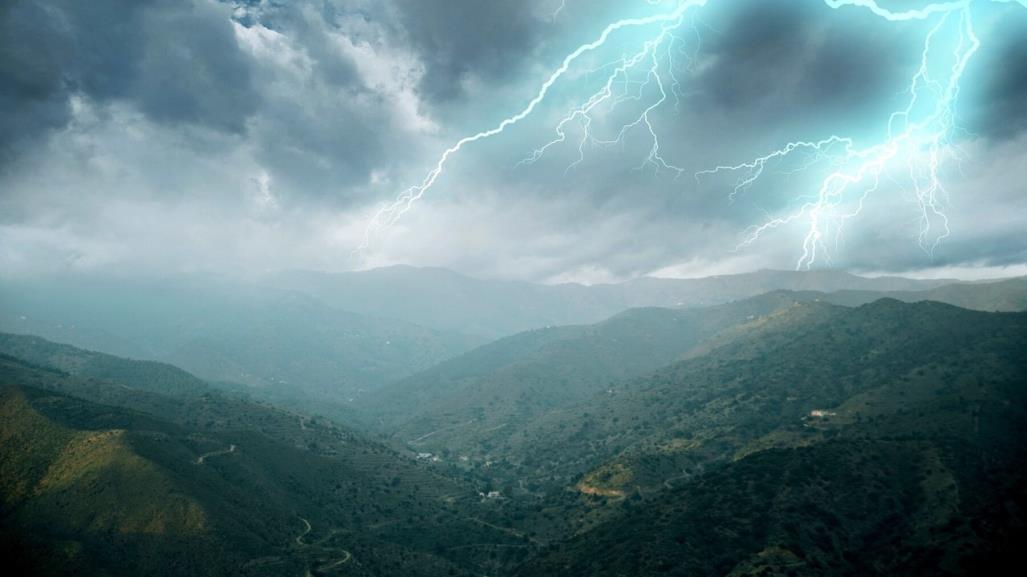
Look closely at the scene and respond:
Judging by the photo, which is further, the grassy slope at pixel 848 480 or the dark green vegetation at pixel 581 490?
the dark green vegetation at pixel 581 490

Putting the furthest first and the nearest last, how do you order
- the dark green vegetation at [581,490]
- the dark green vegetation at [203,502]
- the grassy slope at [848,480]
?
1. the dark green vegetation at [203,502]
2. the dark green vegetation at [581,490]
3. the grassy slope at [848,480]

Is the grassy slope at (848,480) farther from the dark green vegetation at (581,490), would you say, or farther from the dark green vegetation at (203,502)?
the dark green vegetation at (203,502)

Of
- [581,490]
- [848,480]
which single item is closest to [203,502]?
[581,490]

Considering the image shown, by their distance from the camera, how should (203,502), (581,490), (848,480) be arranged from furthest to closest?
(581,490)
(203,502)
(848,480)

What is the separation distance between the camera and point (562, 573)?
3130 inches

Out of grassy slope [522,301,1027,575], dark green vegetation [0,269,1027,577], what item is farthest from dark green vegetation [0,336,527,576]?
grassy slope [522,301,1027,575]

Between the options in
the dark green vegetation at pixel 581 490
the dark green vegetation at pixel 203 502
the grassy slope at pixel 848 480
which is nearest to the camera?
the grassy slope at pixel 848 480

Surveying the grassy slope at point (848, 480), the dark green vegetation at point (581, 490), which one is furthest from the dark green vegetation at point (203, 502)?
the grassy slope at point (848, 480)

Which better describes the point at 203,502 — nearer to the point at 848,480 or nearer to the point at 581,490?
the point at 581,490

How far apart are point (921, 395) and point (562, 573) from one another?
97272mm

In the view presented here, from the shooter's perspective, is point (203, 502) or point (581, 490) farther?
point (581, 490)

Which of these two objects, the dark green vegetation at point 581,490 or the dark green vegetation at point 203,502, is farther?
the dark green vegetation at point 203,502

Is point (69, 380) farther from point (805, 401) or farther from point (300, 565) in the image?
point (805, 401)

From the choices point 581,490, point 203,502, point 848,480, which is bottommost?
point 581,490
